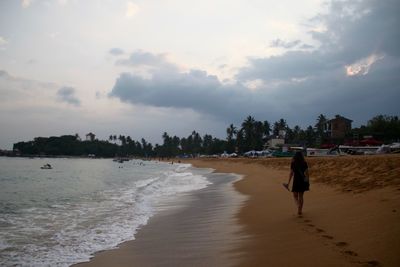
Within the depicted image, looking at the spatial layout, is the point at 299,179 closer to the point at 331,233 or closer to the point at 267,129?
the point at 331,233

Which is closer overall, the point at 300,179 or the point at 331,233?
the point at 331,233

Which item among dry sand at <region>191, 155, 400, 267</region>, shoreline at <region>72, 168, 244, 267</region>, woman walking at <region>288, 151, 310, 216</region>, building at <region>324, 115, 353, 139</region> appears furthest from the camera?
building at <region>324, 115, 353, 139</region>

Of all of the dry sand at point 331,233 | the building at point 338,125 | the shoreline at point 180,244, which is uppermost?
the building at point 338,125

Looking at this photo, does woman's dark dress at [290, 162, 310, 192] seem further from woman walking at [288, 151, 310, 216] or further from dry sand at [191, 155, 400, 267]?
dry sand at [191, 155, 400, 267]

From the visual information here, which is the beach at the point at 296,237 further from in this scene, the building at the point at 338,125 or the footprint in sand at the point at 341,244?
the building at the point at 338,125

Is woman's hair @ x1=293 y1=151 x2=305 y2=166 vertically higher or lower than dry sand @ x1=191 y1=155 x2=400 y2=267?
higher

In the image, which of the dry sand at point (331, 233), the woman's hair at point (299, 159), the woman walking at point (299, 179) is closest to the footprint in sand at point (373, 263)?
the dry sand at point (331, 233)

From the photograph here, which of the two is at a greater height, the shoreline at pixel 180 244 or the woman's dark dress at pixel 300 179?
the woman's dark dress at pixel 300 179

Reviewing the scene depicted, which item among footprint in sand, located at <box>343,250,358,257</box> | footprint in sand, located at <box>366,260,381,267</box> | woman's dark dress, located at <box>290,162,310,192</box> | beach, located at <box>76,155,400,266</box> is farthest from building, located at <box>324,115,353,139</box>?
footprint in sand, located at <box>366,260,381,267</box>

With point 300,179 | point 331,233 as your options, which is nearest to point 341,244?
point 331,233

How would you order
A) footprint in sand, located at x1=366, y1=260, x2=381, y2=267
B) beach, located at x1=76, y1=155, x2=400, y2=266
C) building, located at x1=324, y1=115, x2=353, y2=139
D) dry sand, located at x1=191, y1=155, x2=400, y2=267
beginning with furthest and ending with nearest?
building, located at x1=324, y1=115, x2=353, y2=139 → beach, located at x1=76, y1=155, x2=400, y2=266 → dry sand, located at x1=191, y1=155, x2=400, y2=267 → footprint in sand, located at x1=366, y1=260, x2=381, y2=267

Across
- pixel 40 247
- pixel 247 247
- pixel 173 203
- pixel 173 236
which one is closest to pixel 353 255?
pixel 247 247

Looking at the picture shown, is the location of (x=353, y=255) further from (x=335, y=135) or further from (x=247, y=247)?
(x=335, y=135)

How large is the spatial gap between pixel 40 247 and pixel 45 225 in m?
3.15
